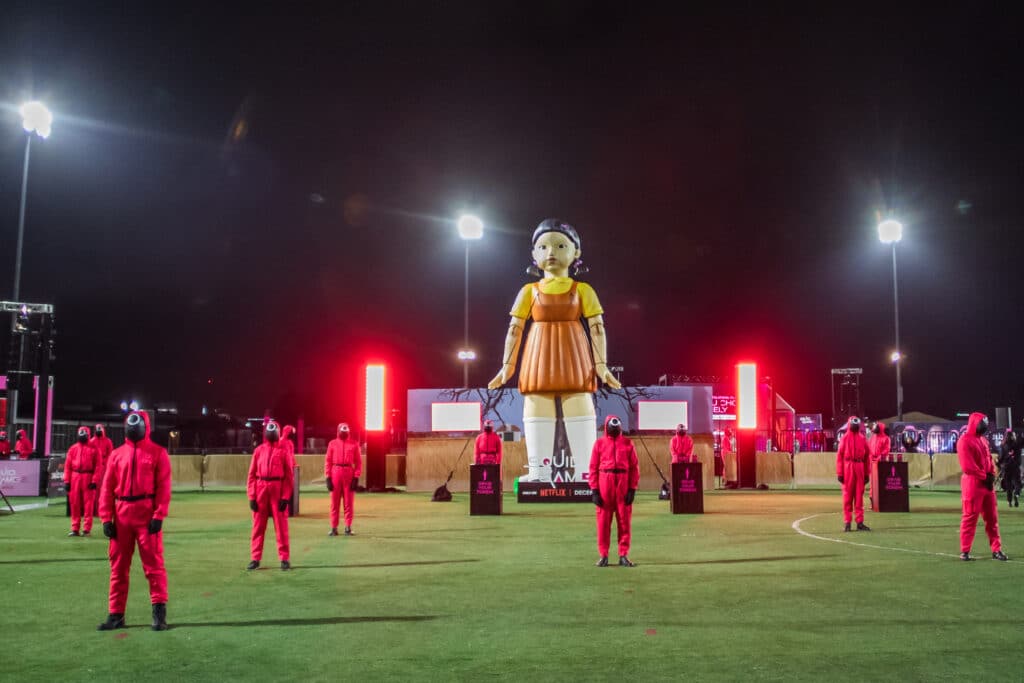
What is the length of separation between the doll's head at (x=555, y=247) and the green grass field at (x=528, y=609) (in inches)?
367

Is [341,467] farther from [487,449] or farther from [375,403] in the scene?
[375,403]

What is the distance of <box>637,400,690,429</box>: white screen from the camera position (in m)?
35.7

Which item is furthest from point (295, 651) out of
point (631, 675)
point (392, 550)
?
point (392, 550)

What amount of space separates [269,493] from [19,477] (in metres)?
18.6

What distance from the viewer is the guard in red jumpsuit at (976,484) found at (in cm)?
1262

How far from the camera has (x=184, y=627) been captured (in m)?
8.46

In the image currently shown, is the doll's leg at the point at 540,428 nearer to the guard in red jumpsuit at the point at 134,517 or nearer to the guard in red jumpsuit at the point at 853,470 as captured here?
the guard in red jumpsuit at the point at 853,470

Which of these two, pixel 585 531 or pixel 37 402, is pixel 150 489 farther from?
pixel 37 402

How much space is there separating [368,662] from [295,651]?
2.56 feet

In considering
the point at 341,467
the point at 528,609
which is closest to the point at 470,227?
the point at 341,467

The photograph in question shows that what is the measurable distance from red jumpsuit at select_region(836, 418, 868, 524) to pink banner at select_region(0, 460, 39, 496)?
903 inches

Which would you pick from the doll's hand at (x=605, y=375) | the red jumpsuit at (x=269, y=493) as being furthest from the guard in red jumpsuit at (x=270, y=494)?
the doll's hand at (x=605, y=375)

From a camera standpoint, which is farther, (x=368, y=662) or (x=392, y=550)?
(x=392, y=550)

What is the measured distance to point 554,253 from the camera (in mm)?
24797
